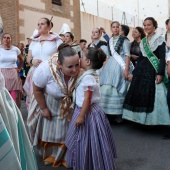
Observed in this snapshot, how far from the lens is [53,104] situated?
295cm

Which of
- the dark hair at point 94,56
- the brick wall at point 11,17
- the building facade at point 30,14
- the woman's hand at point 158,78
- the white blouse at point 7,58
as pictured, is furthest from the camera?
the building facade at point 30,14

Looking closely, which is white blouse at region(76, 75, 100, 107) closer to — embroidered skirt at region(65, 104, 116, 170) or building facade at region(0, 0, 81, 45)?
embroidered skirt at region(65, 104, 116, 170)

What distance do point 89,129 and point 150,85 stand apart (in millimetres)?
1905

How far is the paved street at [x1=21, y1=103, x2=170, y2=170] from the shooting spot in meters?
3.16

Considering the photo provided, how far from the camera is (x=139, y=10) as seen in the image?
93.9 ft

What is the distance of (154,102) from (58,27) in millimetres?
8314

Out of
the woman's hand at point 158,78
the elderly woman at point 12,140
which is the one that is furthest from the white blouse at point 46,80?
the woman's hand at point 158,78

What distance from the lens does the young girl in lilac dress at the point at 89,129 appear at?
2553 millimetres

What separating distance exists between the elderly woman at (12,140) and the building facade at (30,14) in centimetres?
795


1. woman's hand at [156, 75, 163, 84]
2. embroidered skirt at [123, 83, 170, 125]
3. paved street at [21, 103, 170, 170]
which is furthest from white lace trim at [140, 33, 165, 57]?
paved street at [21, 103, 170, 170]

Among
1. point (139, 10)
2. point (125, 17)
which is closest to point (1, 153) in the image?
point (125, 17)

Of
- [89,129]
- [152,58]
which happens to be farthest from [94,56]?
[152,58]

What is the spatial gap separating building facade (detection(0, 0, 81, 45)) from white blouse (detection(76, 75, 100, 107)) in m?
7.35

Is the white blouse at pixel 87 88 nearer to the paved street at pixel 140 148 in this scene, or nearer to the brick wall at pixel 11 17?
the paved street at pixel 140 148
